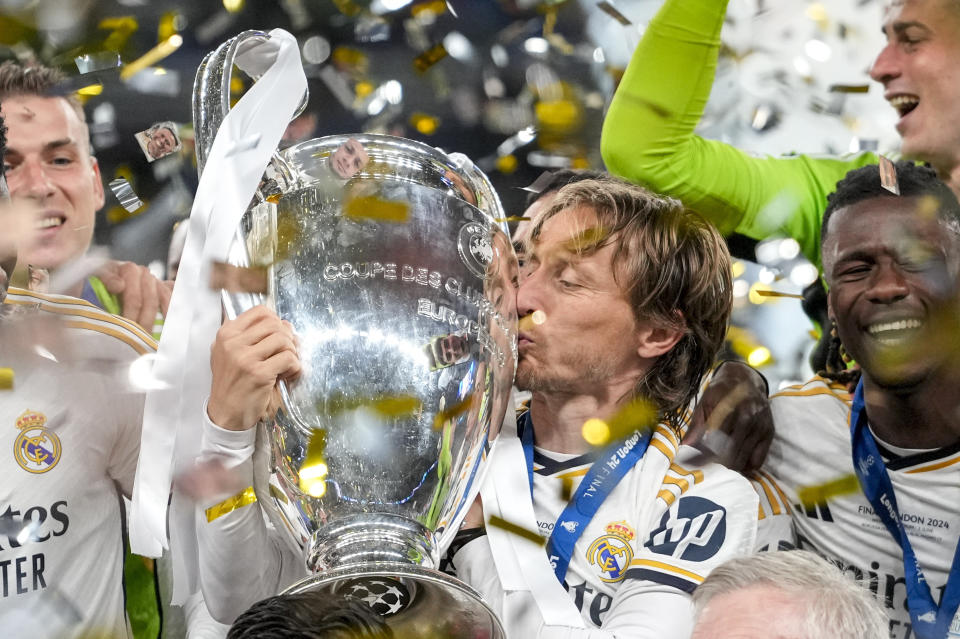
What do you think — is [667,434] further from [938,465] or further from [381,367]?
[381,367]

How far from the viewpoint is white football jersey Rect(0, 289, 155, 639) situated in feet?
4.07

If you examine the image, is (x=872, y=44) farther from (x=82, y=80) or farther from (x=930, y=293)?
(x=82, y=80)

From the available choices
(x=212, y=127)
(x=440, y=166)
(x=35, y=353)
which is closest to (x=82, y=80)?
(x=35, y=353)

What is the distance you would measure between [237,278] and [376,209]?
0.43 feet

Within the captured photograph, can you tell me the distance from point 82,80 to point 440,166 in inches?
23.2

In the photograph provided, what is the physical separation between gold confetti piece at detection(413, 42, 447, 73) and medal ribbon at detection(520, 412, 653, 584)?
1.66 feet

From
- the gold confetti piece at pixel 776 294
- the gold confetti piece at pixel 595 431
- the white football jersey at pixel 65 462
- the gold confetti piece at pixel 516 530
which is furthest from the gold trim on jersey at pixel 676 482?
the white football jersey at pixel 65 462

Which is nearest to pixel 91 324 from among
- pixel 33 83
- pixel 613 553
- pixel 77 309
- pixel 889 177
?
pixel 77 309

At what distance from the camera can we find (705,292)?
1555 mm

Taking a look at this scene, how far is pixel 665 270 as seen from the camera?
1.53 meters

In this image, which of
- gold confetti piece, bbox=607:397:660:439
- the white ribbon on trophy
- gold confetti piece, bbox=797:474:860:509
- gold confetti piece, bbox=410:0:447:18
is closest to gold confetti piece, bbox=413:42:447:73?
gold confetti piece, bbox=410:0:447:18

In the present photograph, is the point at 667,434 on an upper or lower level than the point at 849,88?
lower

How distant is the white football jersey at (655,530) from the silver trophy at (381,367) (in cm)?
38

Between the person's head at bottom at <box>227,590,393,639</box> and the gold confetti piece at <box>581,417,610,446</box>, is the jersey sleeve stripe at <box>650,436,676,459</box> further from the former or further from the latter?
the person's head at bottom at <box>227,590,393,639</box>
